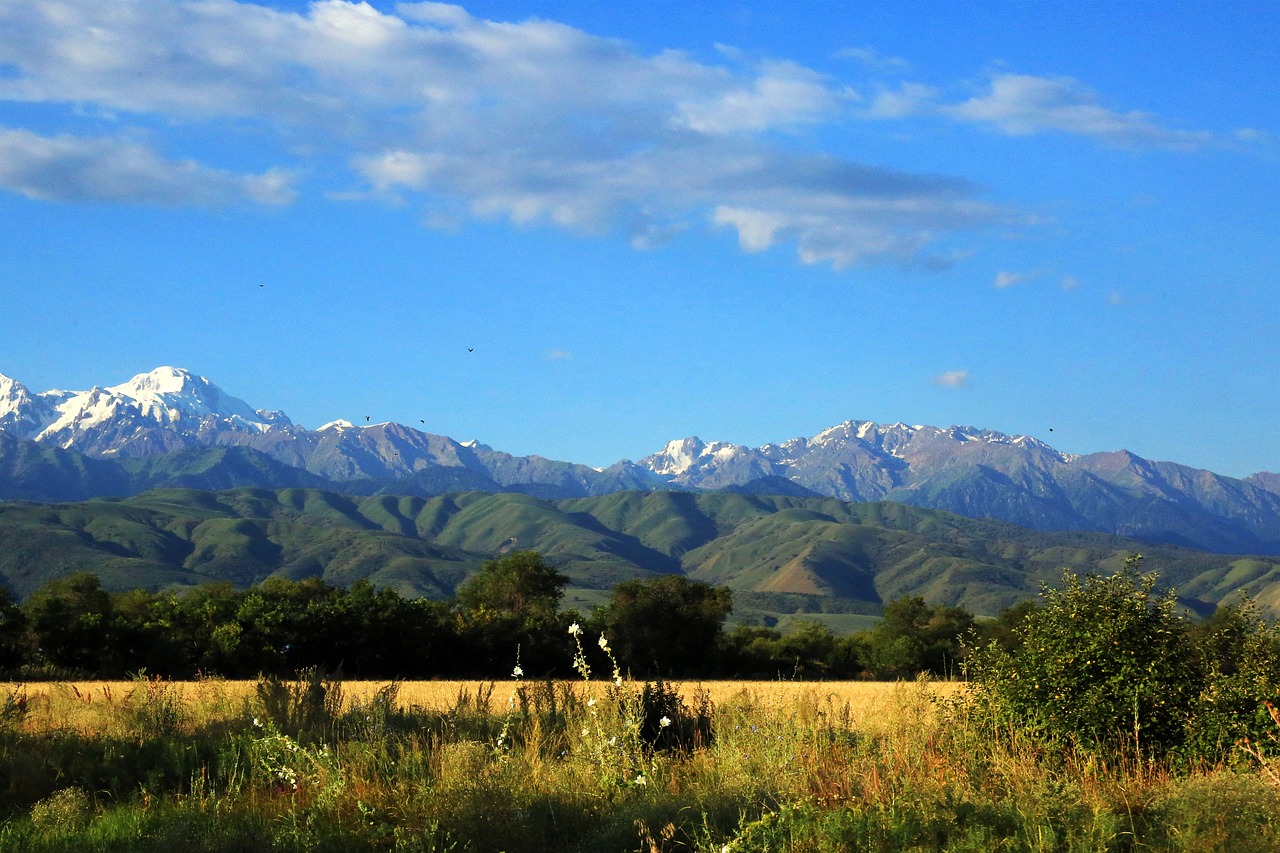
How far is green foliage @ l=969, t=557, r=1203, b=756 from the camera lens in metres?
14.2

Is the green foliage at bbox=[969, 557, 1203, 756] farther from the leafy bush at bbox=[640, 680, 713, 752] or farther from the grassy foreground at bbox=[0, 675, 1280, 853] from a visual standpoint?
the leafy bush at bbox=[640, 680, 713, 752]

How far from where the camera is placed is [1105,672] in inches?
575

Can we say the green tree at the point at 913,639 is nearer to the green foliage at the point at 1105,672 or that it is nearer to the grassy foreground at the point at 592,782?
the green foliage at the point at 1105,672

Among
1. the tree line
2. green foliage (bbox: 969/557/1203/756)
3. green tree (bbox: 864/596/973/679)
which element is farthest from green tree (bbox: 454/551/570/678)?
green foliage (bbox: 969/557/1203/756)

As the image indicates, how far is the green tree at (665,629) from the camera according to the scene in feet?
208

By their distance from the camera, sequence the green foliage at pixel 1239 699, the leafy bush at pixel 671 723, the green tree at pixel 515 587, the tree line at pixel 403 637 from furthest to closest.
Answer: the green tree at pixel 515 587, the tree line at pixel 403 637, the leafy bush at pixel 671 723, the green foliage at pixel 1239 699

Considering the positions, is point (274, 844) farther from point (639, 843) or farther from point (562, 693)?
point (562, 693)

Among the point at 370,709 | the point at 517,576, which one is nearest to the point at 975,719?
the point at 370,709

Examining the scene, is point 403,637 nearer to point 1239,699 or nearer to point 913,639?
point 913,639

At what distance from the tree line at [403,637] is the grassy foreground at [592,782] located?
21.0 metres

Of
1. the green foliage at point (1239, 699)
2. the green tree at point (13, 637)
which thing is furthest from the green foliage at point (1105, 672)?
the green tree at point (13, 637)

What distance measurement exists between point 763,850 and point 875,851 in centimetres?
102

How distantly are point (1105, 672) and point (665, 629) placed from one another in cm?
5145

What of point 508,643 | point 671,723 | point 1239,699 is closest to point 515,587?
point 508,643
